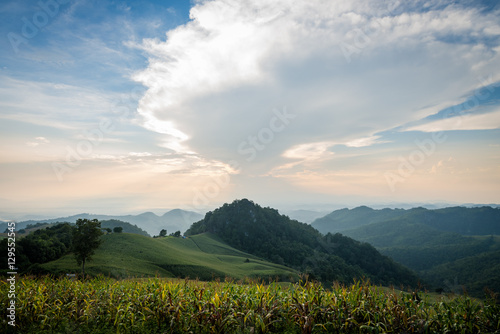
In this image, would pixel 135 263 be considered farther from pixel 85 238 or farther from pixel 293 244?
pixel 293 244

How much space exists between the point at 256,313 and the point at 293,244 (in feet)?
512

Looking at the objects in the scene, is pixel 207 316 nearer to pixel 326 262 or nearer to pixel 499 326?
pixel 499 326

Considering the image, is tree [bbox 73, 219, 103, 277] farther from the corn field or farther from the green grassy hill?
the corn field

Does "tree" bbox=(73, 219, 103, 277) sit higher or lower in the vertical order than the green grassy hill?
higher

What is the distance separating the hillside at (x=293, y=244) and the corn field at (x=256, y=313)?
112m

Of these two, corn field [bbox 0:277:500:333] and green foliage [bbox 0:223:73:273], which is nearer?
corn field [bbox 0:277:500:333]

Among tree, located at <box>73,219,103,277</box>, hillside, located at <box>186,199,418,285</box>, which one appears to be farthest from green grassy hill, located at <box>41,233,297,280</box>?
hillside, located at <box>186,199,418,285</box>

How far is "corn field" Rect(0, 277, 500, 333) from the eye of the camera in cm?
795

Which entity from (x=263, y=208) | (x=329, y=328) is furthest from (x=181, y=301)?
(x=263, y=208)

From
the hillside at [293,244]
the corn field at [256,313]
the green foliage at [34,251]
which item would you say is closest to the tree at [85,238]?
the green foliage at [34,251]

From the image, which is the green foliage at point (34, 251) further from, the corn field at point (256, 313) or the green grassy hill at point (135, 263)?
the corn field at point (256, 313)

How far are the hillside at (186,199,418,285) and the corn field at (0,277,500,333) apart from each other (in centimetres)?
11200

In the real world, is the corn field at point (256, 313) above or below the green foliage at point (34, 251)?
above

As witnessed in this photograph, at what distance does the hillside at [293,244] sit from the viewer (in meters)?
132
